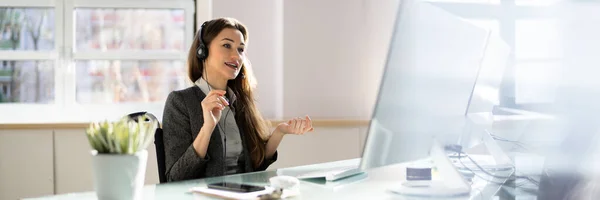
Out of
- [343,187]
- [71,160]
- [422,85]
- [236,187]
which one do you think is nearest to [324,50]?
[71,160]

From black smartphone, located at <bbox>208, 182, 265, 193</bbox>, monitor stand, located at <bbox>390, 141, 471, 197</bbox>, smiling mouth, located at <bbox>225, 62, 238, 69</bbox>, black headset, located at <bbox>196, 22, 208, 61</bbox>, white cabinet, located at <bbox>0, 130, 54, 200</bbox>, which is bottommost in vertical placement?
white cabinet, located at <bbox>0, 130, 54, 200</bbox>

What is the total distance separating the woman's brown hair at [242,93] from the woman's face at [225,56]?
0.02 metres

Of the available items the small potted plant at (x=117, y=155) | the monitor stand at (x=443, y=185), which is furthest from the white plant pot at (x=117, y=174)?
the monitor stand at (x=443, y=185)

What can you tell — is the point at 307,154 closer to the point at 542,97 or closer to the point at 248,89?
the point at 248,89

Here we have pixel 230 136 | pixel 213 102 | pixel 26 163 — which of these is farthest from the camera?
pixel 26 163

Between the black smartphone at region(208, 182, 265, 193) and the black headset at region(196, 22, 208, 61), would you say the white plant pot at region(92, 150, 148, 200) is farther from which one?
the black headset at region(196, 22, 208, 61)

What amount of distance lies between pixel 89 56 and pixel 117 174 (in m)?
2.70

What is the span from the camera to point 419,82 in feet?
4.19

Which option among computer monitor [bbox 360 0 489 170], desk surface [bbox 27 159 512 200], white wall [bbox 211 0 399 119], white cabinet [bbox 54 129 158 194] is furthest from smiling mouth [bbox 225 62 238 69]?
white wall [bbox 211 0 399 119]

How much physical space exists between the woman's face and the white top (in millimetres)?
62

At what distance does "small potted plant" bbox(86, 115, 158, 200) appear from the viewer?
4.05ft

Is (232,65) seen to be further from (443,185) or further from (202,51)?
(443,185)

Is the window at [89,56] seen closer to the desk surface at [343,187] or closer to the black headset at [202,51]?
the black headset at [202,51]

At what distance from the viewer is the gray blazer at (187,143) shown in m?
2.03
